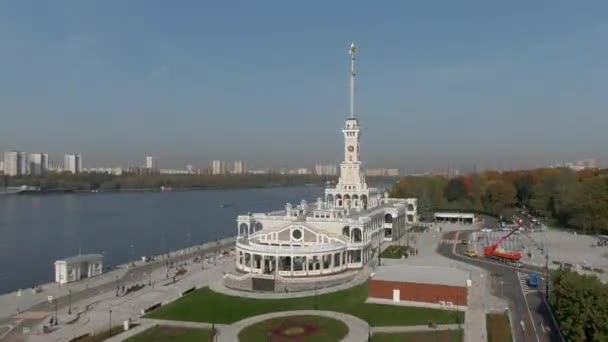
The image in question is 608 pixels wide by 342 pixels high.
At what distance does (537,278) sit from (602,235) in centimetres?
3218

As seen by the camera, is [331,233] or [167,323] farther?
[331,233]

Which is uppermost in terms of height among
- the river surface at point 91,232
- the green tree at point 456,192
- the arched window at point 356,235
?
the green tree at point 456,192

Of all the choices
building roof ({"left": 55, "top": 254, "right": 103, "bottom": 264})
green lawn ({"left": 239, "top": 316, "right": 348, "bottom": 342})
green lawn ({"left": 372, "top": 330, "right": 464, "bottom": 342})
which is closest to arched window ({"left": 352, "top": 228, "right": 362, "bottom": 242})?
green lawn ({"left": 239, "top": 316, "right": 348, "bottom": 342})

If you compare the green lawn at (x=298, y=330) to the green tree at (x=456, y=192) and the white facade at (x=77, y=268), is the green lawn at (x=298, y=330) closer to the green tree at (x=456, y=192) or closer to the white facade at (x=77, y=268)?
the white facade at (x=77, y=268)

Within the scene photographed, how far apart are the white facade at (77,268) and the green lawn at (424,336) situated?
24.6 metres

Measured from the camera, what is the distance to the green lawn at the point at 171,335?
81.7ft

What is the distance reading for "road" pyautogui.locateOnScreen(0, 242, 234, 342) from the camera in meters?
27.1

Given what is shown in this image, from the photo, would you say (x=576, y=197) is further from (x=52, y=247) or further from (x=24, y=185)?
(x=24, y=185)

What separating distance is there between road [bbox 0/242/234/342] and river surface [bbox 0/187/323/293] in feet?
27.2

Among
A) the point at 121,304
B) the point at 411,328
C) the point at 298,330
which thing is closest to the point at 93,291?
the point at 121,304

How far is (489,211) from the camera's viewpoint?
87688 millimetres

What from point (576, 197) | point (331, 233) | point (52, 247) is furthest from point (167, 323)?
point (576, 197)

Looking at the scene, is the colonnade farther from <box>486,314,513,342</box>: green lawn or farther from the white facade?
<box>486,314,513,342</box>: green lawn

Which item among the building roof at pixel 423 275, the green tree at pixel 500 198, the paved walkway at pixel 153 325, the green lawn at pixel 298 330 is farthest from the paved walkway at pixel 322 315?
the green tree at pixel 500 198
